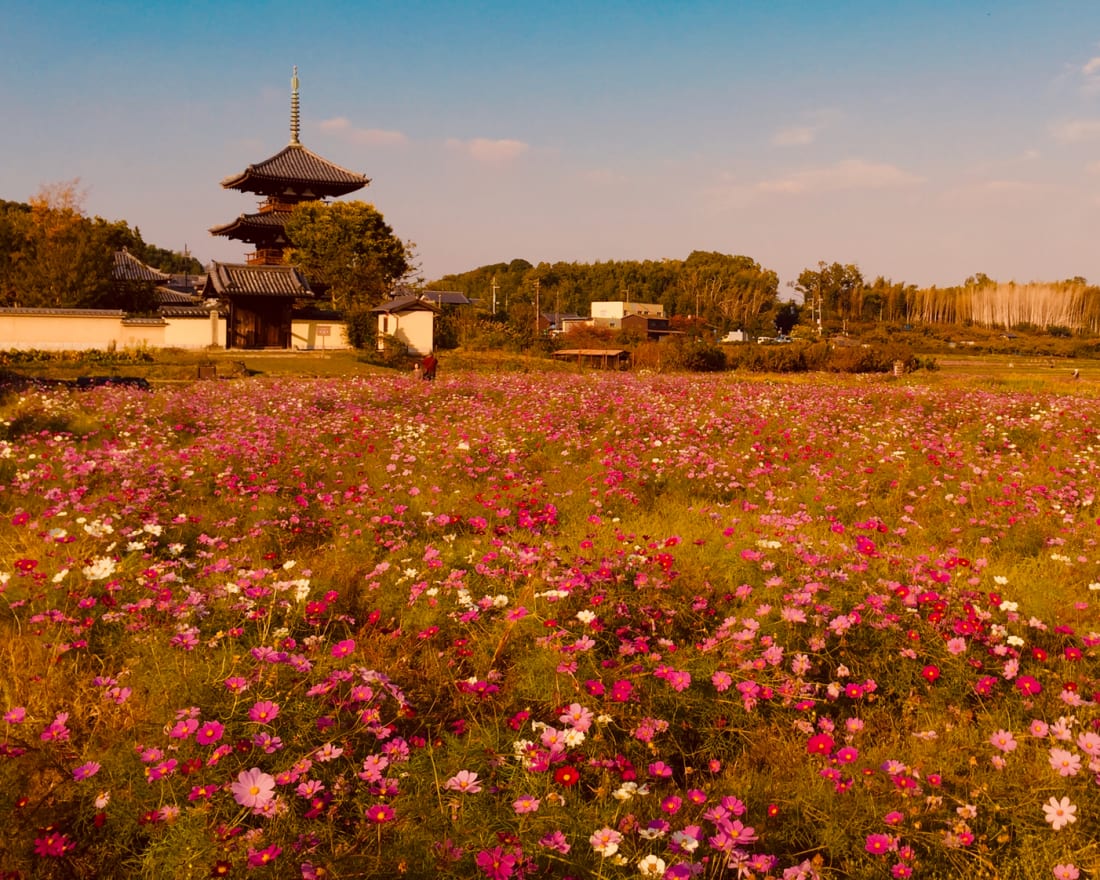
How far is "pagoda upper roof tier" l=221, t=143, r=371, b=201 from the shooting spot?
4022cm

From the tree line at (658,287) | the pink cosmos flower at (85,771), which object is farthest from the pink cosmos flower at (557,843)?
the tree line at (658,287)

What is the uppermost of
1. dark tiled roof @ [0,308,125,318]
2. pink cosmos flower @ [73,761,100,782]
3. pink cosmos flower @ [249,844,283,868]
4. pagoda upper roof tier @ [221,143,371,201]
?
pagoda upper roof tier @ [221,143,371,201]

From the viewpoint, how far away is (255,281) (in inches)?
1297

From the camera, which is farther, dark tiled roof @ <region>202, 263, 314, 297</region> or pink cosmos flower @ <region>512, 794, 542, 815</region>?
dark tiled roof @ <region>202, 263, 314, 297</region>

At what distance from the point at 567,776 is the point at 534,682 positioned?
2.58 ft

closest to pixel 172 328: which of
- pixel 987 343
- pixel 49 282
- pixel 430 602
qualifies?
pixel 49 282

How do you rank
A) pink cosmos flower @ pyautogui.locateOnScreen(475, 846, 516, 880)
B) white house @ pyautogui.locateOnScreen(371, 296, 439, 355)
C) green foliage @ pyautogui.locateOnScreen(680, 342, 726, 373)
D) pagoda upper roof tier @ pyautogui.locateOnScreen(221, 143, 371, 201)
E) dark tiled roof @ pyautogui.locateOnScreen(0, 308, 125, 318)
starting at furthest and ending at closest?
pagoda upper roof tier @ pyautogui.locateOnScreen(221, 143, 371, 201), white house @ pyautogui.locateOnScreen(371, 296, 439, 355), green foliage @ pyautogui.locateOnScreen(680, 342, 726, 373), dark tiled roof @ pyautogui.locateOnScreen(0, 308, 125, 318), pink cosmos flower @ pyautogui.locateOnScreen(475, 846, 516, 880)

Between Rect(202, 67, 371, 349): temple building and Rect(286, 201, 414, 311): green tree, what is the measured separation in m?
1.76

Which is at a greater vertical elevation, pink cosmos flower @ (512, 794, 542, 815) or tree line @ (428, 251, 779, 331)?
tree line @ (428, 251, 779, 331)

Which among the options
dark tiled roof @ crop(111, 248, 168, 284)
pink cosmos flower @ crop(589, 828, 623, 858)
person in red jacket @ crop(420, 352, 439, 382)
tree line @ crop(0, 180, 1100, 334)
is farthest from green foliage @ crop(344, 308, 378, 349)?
pink cosmos flower @ crop(589, 828, 623, 858)

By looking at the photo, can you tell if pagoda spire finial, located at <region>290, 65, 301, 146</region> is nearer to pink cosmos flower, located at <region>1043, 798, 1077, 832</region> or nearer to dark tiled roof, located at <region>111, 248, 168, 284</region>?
dark tiled roof, located at <region>111, 248, 168, 284</region>

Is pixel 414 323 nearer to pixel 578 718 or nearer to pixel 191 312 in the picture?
pixel 191 312

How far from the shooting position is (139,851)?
233 cm

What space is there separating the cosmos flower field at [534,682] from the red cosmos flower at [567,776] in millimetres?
16
